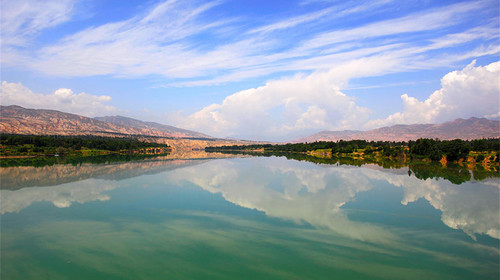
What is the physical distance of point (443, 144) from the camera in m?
81.2

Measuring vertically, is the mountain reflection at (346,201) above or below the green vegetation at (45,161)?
above

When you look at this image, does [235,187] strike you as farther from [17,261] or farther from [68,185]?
[17,261]

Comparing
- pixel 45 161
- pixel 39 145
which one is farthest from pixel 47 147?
pixel 45 161

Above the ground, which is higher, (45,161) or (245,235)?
(245,235)

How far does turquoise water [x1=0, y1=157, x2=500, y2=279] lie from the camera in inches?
416

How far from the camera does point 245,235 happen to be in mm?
14227

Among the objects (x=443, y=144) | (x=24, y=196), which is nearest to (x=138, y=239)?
(x=24, y=196)

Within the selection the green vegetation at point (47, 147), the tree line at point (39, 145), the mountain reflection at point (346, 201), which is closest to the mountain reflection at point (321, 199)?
the mountain reflection at point (346, 201)

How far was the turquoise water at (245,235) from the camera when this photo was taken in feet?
34.6

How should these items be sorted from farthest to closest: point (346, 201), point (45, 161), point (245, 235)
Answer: point (45, 161)
point (346, 201)
point (245, 235)

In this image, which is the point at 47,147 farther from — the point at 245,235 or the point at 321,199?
the point at 245,235

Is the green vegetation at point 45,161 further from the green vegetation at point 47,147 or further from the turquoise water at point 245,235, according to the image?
the turquoise water at point 245,235

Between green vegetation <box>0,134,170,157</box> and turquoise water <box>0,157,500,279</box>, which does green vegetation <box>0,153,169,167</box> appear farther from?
turquoise water <box>0,157,500,279</box>

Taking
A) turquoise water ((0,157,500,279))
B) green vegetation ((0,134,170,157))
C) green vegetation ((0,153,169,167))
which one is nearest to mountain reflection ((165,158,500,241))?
turquoise water ((0,157,500,279))
